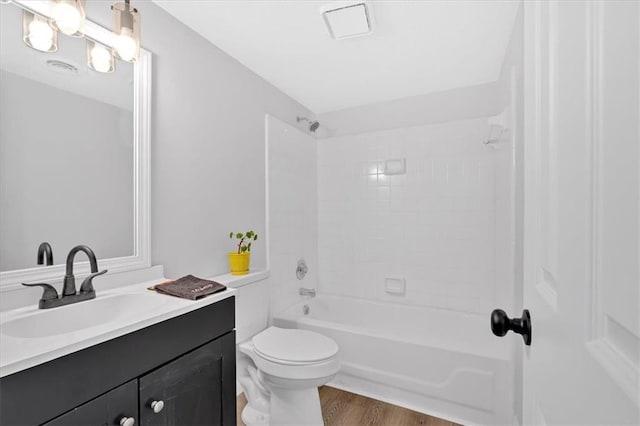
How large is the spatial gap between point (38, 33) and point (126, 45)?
0.28 meters

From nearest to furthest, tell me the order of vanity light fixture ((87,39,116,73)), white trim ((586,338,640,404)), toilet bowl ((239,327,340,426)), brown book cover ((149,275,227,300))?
white trim ((586,338,640,404)) → brown book cover ((149,275,227,300)) → vanity light fixture ((87,39,116,73)) → toilet bowl ((239,327,340,426))

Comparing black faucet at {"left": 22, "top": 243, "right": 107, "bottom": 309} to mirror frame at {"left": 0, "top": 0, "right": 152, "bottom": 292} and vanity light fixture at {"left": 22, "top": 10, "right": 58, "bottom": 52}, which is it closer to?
mirror frame at {"left": 0, "top": 0, "right": 152, "bottom": 292}

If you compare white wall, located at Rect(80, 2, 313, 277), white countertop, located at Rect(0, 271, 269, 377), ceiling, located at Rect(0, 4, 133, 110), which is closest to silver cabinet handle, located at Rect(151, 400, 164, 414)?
white countertop, located at Rect(0, 271, 269, 377)

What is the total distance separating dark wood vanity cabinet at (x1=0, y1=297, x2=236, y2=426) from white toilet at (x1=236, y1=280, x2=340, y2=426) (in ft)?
1.15

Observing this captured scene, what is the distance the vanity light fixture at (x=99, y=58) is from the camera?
51.9 inches

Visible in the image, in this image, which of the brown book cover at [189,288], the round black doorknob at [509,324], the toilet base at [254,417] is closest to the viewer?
the round black doorknob at [509,324]

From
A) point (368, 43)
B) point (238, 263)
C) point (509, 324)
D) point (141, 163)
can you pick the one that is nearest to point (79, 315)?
point (141, 163)

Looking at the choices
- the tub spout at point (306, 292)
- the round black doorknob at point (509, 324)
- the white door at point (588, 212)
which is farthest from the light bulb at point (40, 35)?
the tub spout at point (306, 292)

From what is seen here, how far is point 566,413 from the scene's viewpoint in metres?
0.41

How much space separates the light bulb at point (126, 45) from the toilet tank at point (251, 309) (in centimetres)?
126

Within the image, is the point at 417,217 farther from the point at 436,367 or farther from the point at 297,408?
the point at 297,408

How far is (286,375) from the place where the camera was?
1.57 m

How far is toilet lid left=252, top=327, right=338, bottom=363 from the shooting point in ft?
5.28

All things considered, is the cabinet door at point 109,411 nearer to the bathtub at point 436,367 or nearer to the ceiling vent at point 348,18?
the bathtub at point 436,367
